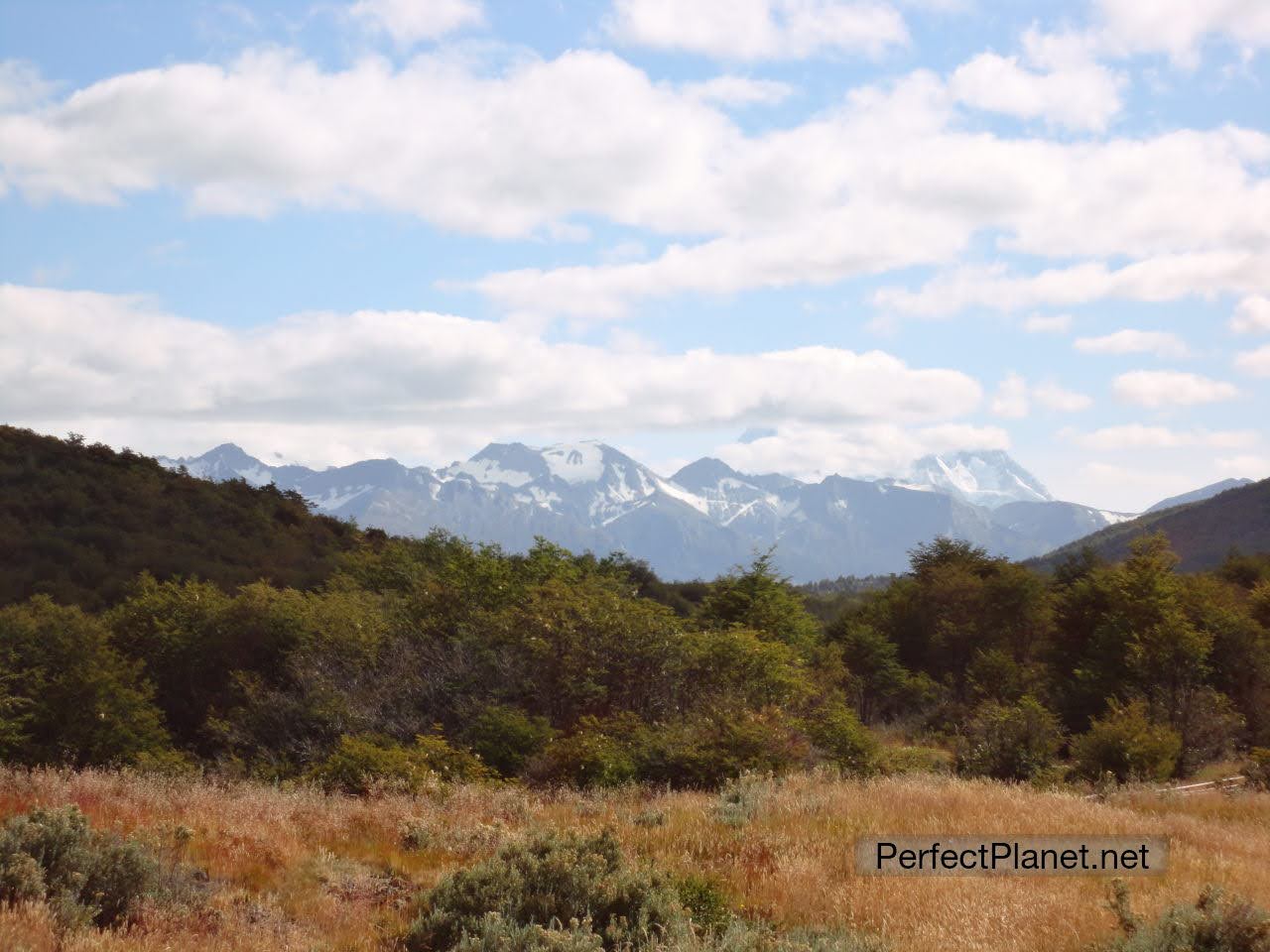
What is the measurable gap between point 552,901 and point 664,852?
2446mm

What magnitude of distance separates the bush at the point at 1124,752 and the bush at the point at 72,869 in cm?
1812

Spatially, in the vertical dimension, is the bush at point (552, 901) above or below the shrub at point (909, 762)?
above

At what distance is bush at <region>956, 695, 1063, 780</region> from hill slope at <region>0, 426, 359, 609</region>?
35.6 meters

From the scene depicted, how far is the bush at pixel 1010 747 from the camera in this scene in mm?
17359

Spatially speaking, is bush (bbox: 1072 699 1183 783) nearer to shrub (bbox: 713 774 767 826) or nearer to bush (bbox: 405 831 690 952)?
shrub (bbox: 713 774 767 826)

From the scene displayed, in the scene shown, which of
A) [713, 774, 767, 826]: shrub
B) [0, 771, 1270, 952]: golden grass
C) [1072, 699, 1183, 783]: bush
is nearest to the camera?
[0, 771, 1270, 952]: golden grass

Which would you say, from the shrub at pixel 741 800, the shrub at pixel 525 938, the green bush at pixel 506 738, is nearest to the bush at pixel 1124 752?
the shrub at pixel 741 800

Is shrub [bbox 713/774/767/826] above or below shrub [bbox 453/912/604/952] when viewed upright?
below

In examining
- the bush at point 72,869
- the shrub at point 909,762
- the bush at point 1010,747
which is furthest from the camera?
the shrub at point 909,762

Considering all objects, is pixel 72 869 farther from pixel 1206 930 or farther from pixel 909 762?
pixel 909 762

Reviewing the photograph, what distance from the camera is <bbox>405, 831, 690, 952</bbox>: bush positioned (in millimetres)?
5746

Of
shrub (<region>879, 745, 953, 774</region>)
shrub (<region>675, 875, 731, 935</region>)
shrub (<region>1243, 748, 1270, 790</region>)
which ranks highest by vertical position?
shrub (<region>675, 875, 731, 935</region>)

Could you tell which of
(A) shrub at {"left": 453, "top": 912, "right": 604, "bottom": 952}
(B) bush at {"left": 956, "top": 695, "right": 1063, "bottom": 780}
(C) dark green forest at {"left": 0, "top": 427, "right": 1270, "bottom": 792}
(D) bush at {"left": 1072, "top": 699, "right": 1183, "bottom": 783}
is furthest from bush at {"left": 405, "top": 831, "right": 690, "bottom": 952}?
(D) bush at {"left": 1072, "top": 699, "right": 1183, "bottom": 783}

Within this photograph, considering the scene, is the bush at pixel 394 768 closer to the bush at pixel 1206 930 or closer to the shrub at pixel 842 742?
the shrub at pixel 842 742
